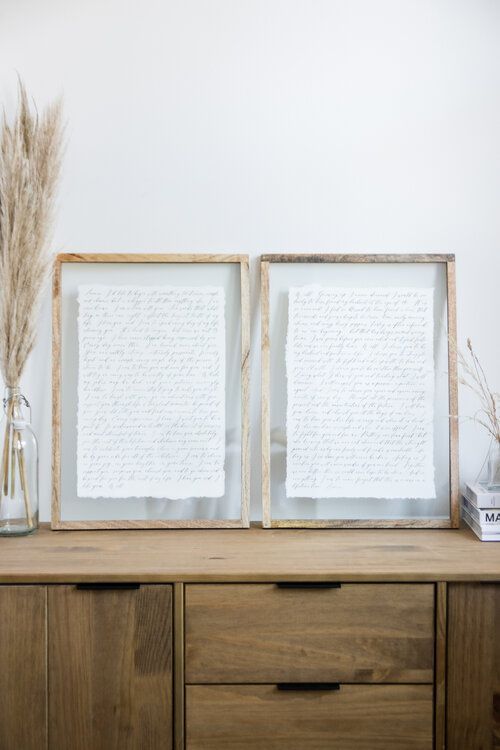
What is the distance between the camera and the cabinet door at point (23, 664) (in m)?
1.19

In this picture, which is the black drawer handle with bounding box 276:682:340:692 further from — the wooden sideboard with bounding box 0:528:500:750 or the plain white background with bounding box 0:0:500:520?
the plain white background with bounding box 0:0:500:520

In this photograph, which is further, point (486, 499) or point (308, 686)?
point (486, 499)

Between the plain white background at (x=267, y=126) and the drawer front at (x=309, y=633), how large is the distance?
15.2 inches

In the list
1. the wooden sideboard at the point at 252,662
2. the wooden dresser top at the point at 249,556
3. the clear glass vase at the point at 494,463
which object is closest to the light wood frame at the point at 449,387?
the wooden dresser top at the point at 249,556

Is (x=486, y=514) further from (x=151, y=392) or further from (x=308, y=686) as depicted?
(x=151, y=392)

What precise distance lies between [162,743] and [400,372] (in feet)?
3.18

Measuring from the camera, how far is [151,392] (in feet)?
4.99

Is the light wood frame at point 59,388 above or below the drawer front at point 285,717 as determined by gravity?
above

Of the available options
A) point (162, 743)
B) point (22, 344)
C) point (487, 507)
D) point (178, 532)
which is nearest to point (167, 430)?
point (178, 532)

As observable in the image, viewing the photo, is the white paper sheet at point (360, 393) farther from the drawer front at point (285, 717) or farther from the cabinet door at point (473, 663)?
the drawer front at point (285, 717)

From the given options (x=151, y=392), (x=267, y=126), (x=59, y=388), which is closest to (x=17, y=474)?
(x=59, y=388)

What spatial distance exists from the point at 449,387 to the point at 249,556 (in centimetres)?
66

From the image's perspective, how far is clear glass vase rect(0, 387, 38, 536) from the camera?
145cm

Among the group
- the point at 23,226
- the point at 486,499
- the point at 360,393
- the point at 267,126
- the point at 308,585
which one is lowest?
the point at 308,585
